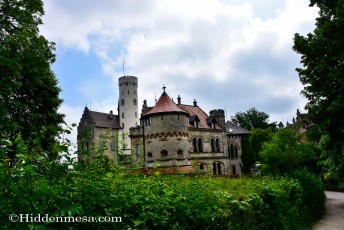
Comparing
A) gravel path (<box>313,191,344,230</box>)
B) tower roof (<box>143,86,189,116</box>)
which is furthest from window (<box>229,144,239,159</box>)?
gravel path (<box>313,191,344,230</box>)

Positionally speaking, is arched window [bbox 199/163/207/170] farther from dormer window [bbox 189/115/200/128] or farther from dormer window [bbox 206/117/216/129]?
dormer window [bbox 206/117/216/129]

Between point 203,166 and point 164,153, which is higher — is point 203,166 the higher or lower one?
the lower one

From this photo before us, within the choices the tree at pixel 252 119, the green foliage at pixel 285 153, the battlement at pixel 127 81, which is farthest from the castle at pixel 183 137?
the tree at pixel 252 119

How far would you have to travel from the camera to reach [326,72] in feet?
41.1

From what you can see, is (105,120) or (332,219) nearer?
(332,219)

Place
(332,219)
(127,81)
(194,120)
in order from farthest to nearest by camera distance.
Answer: (127,81), (194,120), (332,219)

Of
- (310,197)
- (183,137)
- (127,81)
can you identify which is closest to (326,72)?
(310,197)

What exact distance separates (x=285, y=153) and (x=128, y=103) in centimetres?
5071

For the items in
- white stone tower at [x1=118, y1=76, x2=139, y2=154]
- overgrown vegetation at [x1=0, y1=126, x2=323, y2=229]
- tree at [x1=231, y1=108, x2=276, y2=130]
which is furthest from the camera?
tree at [x1=231, y1=108, x2=276, y2=130]

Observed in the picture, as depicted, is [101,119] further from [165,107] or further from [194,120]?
[165,107]

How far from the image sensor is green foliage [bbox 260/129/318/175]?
2186cm

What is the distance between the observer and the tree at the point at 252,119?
8412 centimetres

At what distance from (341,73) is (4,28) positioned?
1776 cm

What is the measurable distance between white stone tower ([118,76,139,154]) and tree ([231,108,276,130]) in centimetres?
3445
